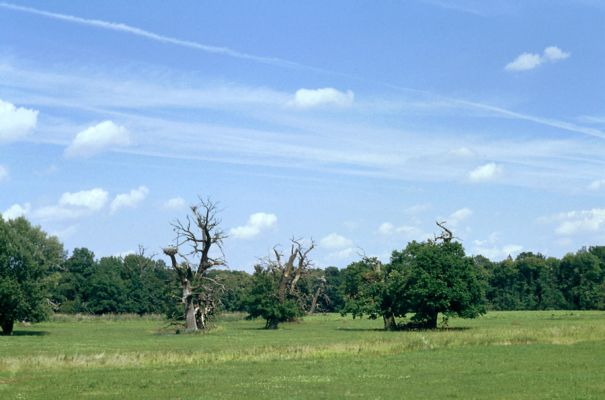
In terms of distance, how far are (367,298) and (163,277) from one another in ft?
362

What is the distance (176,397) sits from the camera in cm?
2625

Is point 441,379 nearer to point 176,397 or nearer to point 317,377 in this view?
point 317,377

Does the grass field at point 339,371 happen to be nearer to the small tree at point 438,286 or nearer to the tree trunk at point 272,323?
the small tree at point 438,286

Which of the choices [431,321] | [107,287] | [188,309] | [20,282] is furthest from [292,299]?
[107,287]

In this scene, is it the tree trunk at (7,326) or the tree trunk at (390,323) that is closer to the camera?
the tree trunk at (7,326)

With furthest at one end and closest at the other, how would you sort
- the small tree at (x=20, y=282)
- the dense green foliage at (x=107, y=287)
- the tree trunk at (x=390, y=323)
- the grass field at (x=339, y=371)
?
the dense green foliage at (x=107, y=287), the tree trunk at (x=390, y=323), the small tree at (x=20, y=282), the grass field at (x=339, y=371)

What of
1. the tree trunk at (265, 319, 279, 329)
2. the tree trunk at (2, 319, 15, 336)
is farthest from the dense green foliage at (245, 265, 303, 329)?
the tree trunk at (2, 319, 15, 336)

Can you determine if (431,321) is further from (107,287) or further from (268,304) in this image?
(107,287)

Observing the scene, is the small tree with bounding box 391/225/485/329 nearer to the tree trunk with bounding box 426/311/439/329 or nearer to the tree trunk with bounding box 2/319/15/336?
the tree trunk with bounding box 426/311/439/329

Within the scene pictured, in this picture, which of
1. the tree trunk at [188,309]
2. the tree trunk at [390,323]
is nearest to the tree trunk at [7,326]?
the tree trunk at [188,309]

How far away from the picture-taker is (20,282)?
251 feet

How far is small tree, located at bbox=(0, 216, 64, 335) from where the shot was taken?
73.5 m

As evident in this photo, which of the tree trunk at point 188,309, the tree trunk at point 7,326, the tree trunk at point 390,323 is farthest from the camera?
the tree trunk at point 188,309

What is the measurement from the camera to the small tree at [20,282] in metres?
73.5
